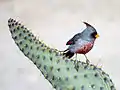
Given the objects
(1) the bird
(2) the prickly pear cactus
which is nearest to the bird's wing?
(1) the bird

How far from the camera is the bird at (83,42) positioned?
5.74 ft

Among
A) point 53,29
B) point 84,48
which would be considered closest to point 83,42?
point 84,48

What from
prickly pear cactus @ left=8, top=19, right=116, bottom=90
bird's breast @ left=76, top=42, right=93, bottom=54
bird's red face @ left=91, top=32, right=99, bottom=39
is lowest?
prickly pear cactus @ left=8, top=19, right=116, bottom=90

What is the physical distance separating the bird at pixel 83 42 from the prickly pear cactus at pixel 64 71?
0.97 feet

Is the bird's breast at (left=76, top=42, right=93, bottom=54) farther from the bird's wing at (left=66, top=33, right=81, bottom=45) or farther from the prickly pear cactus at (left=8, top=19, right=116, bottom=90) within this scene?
the prickly pear cactus at (left=8, top=19, right=116, bottom=90)

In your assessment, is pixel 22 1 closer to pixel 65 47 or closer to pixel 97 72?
pixel 65 47

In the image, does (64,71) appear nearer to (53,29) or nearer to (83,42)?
(83,42)

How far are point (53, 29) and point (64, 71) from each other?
0.66m

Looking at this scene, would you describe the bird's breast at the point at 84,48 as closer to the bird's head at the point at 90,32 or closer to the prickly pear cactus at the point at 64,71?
the bird's head at the point at 90,32

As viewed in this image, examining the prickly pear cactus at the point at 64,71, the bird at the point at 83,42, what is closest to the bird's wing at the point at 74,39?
the bird at the point at 83,42

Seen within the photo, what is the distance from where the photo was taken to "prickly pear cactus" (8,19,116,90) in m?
1.26

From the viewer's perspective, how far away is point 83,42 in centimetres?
175

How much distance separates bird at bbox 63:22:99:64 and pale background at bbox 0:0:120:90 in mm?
43
